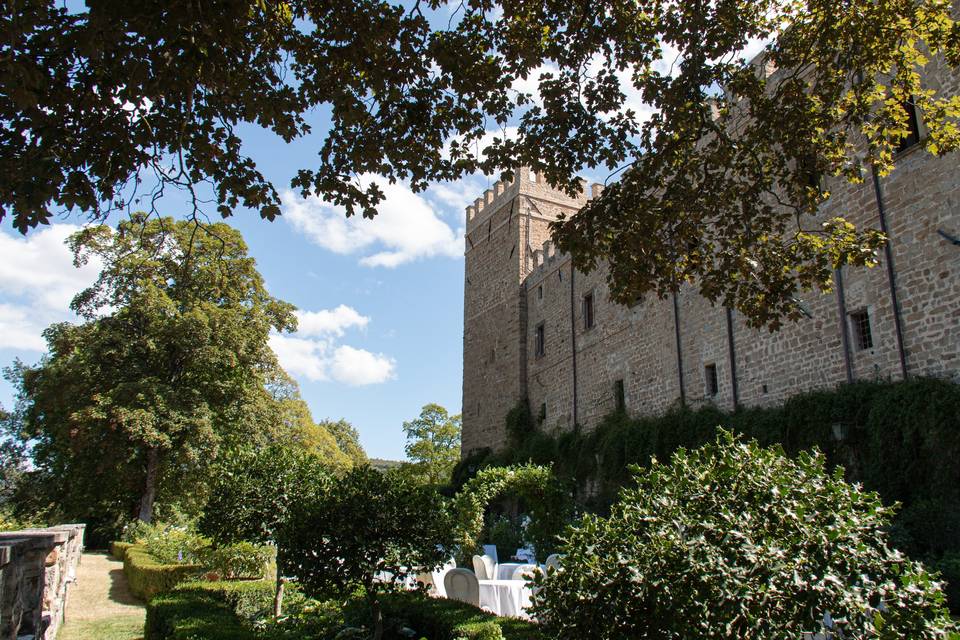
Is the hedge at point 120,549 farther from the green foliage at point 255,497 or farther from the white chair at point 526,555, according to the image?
the white chair at point 526,555

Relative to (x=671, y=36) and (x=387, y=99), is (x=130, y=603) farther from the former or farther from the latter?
(x=671, y=36)

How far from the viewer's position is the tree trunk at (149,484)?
21.0 m

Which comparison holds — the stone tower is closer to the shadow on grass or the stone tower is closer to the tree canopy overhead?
the shadow on grass

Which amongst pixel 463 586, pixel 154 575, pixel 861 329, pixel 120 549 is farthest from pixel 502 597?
pixel 120 549

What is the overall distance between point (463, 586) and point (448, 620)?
1.87m

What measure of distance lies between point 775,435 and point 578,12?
346 inches

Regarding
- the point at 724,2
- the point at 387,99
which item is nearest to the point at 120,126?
the point at 387,99

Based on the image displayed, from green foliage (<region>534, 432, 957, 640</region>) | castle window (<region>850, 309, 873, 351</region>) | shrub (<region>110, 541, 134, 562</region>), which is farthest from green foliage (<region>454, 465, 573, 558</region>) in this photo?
shrub (<region>110, 541, 134, 562</region>)

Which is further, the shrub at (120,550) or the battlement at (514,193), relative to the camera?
the battlement at (514,193)

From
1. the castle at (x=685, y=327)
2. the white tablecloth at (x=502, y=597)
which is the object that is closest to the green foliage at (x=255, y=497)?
the white tablecloth at (x=502, y=597)

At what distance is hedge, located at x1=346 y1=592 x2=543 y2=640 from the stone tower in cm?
1582

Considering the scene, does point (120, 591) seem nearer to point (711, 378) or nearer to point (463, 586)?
point (463, 586)

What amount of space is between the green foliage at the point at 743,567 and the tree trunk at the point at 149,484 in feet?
67.3

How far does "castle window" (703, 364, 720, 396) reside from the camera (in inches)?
587
